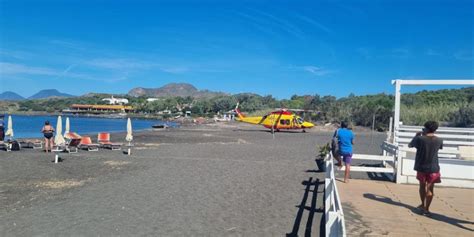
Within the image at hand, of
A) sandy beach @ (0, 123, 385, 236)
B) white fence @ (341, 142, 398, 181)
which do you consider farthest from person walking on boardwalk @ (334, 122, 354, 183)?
sandy beach @ (0, 123, 385, 236)

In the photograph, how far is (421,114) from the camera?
29.2m

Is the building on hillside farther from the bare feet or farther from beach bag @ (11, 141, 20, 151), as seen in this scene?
the bare feet

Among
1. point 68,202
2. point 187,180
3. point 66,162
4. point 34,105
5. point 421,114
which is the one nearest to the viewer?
point 68,202

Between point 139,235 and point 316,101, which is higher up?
point 316,101

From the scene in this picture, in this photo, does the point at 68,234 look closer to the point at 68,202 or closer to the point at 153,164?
the point at 68,202

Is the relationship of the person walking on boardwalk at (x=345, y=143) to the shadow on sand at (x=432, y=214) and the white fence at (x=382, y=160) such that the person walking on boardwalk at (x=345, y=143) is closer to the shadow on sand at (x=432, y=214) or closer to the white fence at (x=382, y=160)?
the white fence at (x=382, y=160)

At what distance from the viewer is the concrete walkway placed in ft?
18.4

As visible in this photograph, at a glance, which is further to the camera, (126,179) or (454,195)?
(126,179)

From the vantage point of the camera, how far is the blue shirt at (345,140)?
1016 cm

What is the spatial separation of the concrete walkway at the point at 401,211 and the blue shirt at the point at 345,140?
3.30ft

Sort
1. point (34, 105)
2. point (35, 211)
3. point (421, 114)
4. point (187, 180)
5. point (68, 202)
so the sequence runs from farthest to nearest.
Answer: point (34, 105), point (421, 114), point (187, 180), point (68, 202), point (35, 211)

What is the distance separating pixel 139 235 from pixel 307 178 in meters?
6.98

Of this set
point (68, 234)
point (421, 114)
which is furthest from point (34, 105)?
point (68, 234)

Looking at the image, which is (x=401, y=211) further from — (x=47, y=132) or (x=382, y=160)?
(x=47, y=132)
